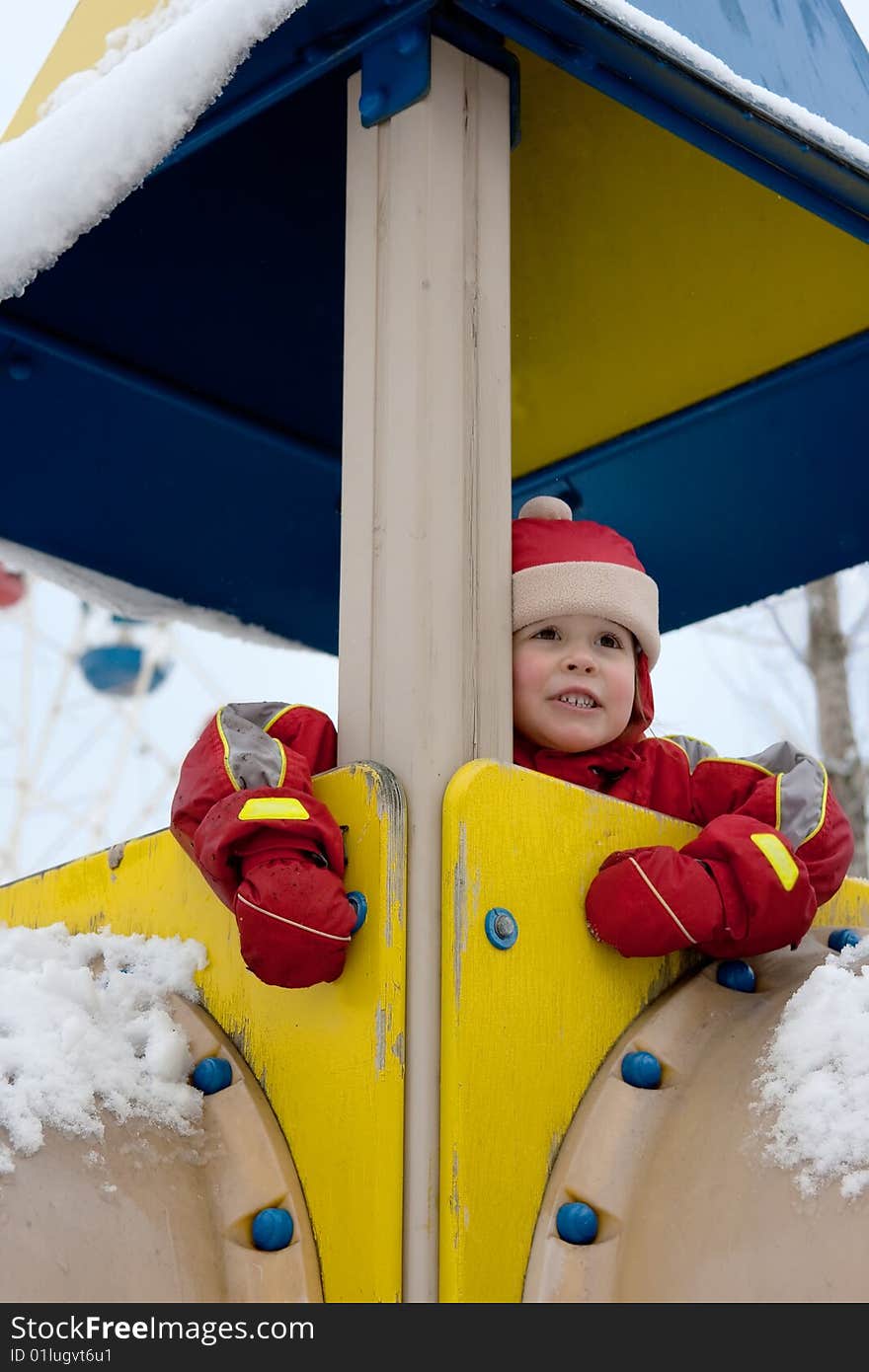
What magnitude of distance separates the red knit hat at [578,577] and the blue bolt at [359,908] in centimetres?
53

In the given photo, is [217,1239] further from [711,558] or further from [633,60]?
[711,558]

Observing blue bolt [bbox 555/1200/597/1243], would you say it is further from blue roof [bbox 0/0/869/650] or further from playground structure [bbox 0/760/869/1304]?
blue roof [bbox 0/0/869/650]

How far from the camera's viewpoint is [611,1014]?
5.54ft

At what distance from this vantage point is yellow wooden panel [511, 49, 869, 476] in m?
2.19

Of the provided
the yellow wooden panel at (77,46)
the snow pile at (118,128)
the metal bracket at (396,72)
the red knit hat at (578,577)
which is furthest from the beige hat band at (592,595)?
the yellow wooden panel at (77,46)

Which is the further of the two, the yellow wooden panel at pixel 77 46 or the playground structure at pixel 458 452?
the yellow wooden panel at pixel 77 46

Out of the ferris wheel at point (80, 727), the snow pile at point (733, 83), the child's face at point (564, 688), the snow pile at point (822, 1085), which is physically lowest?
the snow pile at point (822, 1085)

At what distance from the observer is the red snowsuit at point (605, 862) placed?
1535 millimetres

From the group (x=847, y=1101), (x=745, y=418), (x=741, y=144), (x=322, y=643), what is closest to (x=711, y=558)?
(x=745, y=418)

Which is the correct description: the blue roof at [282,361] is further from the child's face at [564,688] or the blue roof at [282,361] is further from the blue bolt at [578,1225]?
the blue bolt at [578,1225]

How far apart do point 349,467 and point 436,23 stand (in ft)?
1.72

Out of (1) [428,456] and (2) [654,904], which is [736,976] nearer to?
(2) [654,904]

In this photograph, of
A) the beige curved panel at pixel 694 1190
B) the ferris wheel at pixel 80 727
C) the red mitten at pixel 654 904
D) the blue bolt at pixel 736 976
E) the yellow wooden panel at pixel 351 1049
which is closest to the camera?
the beige curved panel at pixel 694 1190

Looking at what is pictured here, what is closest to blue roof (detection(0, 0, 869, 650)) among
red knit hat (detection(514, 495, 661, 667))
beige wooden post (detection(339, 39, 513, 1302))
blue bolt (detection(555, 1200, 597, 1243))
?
beige wooden post (detection(339, 39, 513, 1302))
